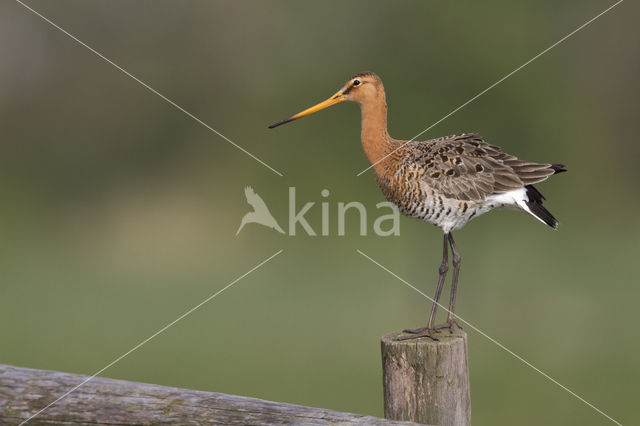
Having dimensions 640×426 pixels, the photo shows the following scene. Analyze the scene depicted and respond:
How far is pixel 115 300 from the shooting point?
12625mm

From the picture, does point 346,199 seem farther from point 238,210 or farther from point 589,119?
point 589,119

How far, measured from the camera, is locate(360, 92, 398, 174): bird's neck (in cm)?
552

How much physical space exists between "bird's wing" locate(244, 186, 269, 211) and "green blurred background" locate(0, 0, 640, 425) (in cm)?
18

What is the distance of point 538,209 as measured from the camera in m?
5.20

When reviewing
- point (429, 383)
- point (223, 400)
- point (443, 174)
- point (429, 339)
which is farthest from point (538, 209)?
point (223, 400)

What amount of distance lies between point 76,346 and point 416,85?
19.3 feet

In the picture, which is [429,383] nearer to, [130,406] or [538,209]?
[130,406]

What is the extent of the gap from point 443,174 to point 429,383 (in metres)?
1.71

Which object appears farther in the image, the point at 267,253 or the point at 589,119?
the point at 267,253

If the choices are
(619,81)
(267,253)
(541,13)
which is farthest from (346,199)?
(619,81)

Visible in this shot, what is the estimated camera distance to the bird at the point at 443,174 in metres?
5.24

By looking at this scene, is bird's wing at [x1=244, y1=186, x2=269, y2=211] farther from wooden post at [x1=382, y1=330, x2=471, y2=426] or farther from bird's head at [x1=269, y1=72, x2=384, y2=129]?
wooden post at [x1=382, y1=330, x2=471, y2=426]

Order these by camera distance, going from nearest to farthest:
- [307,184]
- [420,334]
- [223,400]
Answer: [223,400]
[420,334]
[307,184]
